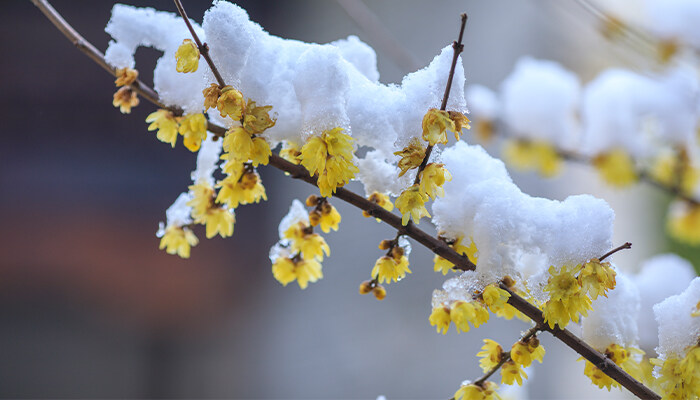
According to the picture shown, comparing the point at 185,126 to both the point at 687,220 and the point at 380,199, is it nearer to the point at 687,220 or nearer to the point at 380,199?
the point at 380,199

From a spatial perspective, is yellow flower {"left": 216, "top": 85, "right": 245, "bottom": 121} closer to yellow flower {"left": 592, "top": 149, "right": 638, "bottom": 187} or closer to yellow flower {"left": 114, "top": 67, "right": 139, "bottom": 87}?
yellow flower {"left": 114, "top": 67, "right": 139, "bottom": 87}

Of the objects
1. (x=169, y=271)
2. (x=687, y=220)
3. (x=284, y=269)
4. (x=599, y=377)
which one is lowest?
(x=599, y=377)

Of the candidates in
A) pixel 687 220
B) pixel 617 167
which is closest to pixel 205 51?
pixel 617 167

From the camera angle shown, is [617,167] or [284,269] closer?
[284,269]

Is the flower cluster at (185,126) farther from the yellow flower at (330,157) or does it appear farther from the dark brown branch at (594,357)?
the dark brown branch at (594,357)

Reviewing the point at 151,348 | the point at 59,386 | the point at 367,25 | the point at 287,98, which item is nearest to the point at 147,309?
the point at 151,348

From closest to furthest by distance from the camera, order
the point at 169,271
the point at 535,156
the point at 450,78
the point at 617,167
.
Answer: the point at 450,78, the point at 617,167, the point at 535,156, the point at 169,271

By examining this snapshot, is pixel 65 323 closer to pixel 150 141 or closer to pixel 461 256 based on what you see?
pixel 150 141

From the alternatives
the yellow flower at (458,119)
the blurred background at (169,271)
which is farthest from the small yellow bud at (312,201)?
the blurred background at (169,271)
